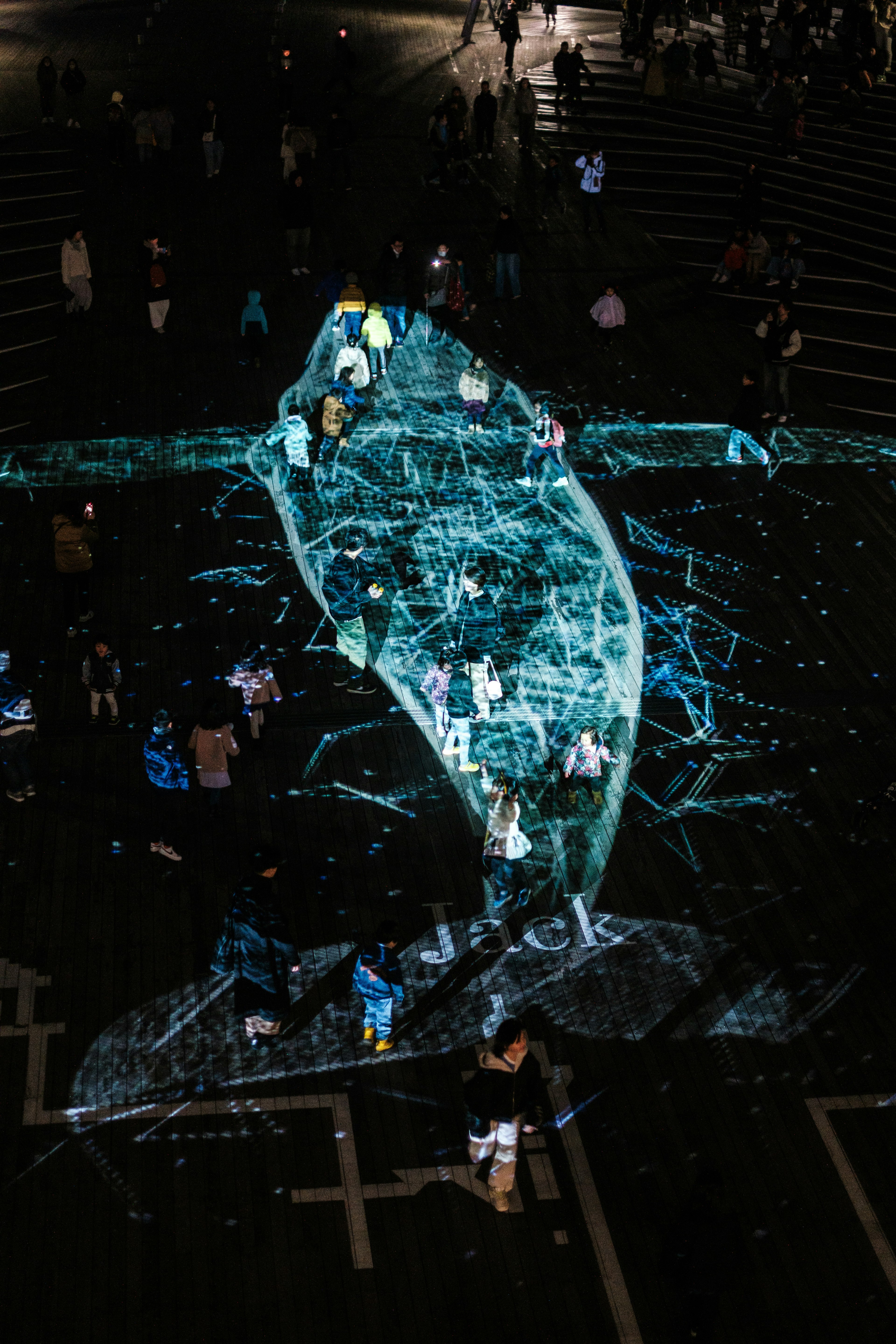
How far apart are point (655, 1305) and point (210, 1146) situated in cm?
344

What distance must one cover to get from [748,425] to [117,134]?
14396 mm

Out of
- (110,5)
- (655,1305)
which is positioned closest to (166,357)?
(655,1305)

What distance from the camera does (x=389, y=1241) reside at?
1042 centimetres

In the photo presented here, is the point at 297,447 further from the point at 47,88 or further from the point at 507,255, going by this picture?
the point at 47,88

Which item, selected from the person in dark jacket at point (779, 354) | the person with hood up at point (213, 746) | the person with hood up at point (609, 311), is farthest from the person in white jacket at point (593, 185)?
the person with hood up at point (213, 746)

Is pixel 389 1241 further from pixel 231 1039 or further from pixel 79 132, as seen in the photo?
pixel 79 132

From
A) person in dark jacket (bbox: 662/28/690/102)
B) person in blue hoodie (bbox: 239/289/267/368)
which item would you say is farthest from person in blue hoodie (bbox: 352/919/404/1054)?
person in dark jacket (bbox: 662/28/690/102)

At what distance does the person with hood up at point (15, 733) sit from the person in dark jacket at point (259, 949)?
3146mm

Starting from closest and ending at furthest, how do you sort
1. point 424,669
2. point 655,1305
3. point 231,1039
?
point 655,1305
point 231,1039
point 424,669

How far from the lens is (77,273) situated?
2241cm

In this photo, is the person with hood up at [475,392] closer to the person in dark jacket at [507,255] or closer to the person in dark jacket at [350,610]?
the person in dark jacket at [507,255]

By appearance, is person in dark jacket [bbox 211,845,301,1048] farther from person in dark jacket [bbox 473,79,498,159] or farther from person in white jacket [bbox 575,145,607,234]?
person in dark jacket [bbox 473,79,498,159]

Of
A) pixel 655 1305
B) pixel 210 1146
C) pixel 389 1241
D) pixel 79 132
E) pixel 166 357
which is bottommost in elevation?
pixel 655 1305

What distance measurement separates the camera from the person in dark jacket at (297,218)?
23.7 m
